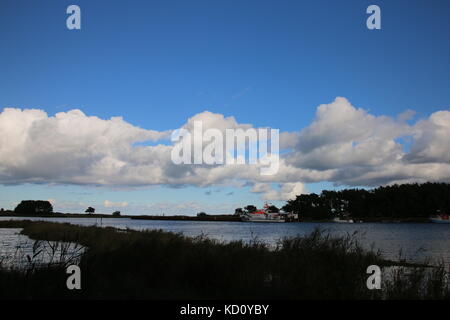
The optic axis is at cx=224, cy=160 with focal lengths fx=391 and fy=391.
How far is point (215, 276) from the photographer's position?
43.3 feet

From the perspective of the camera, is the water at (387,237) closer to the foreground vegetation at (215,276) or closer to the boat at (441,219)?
the foreground vegetation at (215,276)

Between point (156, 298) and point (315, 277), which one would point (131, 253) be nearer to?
point (156, 298)

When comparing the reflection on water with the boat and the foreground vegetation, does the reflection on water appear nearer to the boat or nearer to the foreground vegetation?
the foreground vegetation

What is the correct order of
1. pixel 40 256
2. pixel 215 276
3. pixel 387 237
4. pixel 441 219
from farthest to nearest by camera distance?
1. pixel 441 219
2. pixel 387 237
3. pixel 40 256
4. pixel 215 276

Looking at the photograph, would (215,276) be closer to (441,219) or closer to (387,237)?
(387,237)

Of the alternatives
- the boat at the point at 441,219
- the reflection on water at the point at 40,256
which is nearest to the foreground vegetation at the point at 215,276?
the reflection on water at the point at 40,256

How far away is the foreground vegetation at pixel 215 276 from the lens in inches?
436

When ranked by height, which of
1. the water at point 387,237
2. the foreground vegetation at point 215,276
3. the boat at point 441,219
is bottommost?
the boat at point 441,219

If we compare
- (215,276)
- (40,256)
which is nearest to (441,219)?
(40,256)
